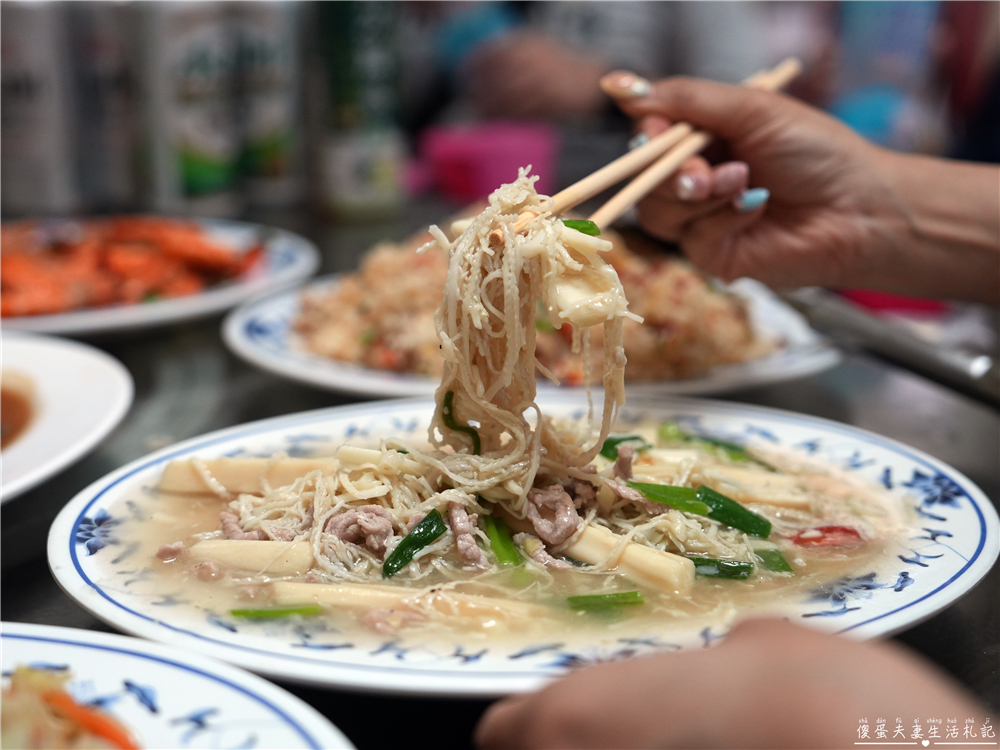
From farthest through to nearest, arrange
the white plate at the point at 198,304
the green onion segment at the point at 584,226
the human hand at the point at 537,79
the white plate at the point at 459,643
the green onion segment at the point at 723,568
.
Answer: the human hand at the point at 537,79, the white plate at the point at 198,304, the green onion segment at the point at 584,226, the green onion segment at the point at 723,568, the white plate at the point at 459,643

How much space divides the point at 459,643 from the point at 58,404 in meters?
1.43

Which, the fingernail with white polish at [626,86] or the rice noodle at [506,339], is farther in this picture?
the fingernail with white polish at [626,86]

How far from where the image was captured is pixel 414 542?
1585mm

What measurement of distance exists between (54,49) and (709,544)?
15.6 feet

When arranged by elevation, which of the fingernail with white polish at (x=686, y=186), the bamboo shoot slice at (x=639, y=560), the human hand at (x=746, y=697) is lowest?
the bamboo shoot slice at (x=639, y=560)

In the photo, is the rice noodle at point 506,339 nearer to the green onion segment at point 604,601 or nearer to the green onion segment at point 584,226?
the green onion segment at point 584,226

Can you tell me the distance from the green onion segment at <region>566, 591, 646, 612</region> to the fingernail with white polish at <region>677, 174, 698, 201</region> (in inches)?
51.2

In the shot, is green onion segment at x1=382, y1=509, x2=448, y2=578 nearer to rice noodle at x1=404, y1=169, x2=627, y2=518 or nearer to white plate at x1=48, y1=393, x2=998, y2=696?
rice noodle at x1=404, y1=169, x2=627, y2=518

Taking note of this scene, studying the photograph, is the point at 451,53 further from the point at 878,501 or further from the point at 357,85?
the point at 878,501

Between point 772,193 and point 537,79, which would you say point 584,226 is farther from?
point 537,79

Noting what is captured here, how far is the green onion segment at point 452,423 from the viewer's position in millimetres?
1782

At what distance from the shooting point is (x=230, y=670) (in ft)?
3.71

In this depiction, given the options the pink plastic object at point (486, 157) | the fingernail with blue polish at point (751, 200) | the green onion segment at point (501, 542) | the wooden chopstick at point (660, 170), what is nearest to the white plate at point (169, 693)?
the green onion segment at point (501, 542)

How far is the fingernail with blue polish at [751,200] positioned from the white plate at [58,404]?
1.66 m
